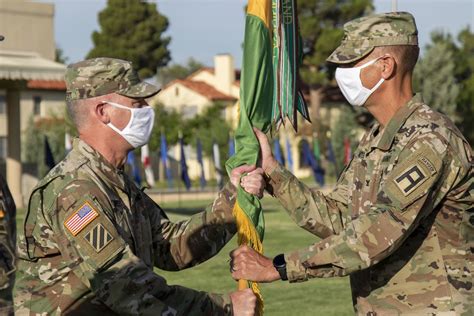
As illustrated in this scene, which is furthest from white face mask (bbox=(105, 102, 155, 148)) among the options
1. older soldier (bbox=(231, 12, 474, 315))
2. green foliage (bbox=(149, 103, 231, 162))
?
green foliage (bbox=(149, 103, 231, 162))

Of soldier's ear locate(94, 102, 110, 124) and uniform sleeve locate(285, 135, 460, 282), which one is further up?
soldier's ear locate(94, 102, 110, 124)

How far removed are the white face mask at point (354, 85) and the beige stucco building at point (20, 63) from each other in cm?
2562

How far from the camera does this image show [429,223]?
4.81m

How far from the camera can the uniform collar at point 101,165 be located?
4711mm

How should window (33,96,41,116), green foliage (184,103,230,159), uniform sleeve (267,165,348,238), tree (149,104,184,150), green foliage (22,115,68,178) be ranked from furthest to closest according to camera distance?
window (33,96,41,116)
tree (149,104,184,150)
green foliage (184,103,230,159)
green foliage (22,115,68,178)
uniform sleeve (267,165,348,238)

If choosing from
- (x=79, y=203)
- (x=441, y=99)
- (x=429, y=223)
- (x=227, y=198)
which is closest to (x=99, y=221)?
(x=79, y=203)

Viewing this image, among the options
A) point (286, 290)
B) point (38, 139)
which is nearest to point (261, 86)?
point (286, 290)

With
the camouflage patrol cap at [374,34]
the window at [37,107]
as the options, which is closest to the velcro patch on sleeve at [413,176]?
the camouflage patrol cap at [374,34]

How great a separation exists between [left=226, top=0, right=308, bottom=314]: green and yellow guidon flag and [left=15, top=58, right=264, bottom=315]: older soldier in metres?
0.49

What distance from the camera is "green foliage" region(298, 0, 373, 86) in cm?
6838

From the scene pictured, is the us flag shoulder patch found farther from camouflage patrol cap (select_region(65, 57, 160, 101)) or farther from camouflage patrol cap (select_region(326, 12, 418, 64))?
camouflage patrol cap (select_region(326, 12, 418, 64))

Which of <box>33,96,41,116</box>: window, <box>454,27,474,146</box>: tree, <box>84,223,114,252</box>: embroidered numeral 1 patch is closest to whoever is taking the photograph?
<box>84,223,114,252</box>: embroidered numeral 1 patch

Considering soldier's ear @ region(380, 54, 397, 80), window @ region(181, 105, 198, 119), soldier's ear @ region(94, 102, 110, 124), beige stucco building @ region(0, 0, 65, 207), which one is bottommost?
window @ region(181, 105, 198, 119)

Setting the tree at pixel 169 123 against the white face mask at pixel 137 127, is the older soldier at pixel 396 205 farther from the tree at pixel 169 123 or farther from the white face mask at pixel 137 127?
the tree at pixel 169 123
